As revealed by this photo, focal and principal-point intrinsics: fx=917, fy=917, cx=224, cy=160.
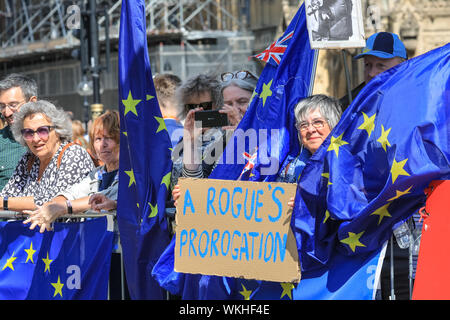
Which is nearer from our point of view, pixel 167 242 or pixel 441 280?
pixel 441 280

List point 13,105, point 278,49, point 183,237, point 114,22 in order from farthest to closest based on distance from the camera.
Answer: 1. point 114,22
2. point 13,105
3. point 278,49
4. point 183,237

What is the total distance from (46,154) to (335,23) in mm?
2231

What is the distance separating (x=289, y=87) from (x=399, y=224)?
118 cm

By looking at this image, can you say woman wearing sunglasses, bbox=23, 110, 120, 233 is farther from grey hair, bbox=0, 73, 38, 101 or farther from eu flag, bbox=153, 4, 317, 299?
grey hair, bbox=0, 73, 38, 101

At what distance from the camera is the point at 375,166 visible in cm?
477

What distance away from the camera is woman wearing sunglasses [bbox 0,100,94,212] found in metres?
6.15

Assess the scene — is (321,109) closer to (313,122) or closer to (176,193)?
(313,122)

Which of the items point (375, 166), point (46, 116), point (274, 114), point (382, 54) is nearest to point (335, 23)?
point (274, 114)

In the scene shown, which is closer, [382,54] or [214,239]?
[214,239]

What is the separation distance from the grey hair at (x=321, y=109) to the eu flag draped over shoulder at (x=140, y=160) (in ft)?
3.37

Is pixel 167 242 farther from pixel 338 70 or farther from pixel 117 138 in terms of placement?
pixel 338 70

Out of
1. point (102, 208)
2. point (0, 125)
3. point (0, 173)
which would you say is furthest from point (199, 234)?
point (0, 125)
